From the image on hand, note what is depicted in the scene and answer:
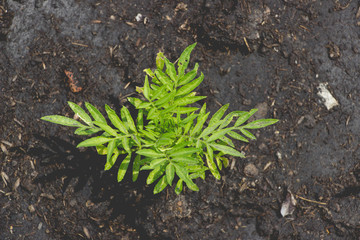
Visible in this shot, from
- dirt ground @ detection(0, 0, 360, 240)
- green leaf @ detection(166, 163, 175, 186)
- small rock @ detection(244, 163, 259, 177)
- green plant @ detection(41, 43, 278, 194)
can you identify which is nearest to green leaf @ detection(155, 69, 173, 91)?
green plant @ detection(41, 43, 278, 194)

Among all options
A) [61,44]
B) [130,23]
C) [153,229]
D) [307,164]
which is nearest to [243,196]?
[307,164]

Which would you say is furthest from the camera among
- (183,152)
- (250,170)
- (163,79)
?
(250,170)

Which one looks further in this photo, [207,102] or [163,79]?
[207,102]

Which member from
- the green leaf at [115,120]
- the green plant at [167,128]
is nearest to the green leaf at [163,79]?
the green plant at [167,128]

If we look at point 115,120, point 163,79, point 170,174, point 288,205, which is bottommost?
point 288,205

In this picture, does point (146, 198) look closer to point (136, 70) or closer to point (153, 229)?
point (153, 229)

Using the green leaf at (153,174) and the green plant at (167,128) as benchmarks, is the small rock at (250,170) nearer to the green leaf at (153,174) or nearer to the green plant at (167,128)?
the green plant at (167,128)

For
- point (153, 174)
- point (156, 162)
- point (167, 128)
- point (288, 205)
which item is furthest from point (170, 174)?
point (288, 205)

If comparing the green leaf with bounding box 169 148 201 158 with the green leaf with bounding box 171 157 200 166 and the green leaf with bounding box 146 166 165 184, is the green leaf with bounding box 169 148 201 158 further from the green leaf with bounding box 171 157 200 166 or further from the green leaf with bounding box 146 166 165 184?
the green leaf with bounding box 146 166 165 184

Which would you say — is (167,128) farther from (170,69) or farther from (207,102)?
(207,102)

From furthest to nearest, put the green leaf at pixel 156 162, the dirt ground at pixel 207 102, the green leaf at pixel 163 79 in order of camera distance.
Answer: the dirt ground at pixel 207 102
the green leaf at pixel 163 79
the green leaf at pixel 156 162
